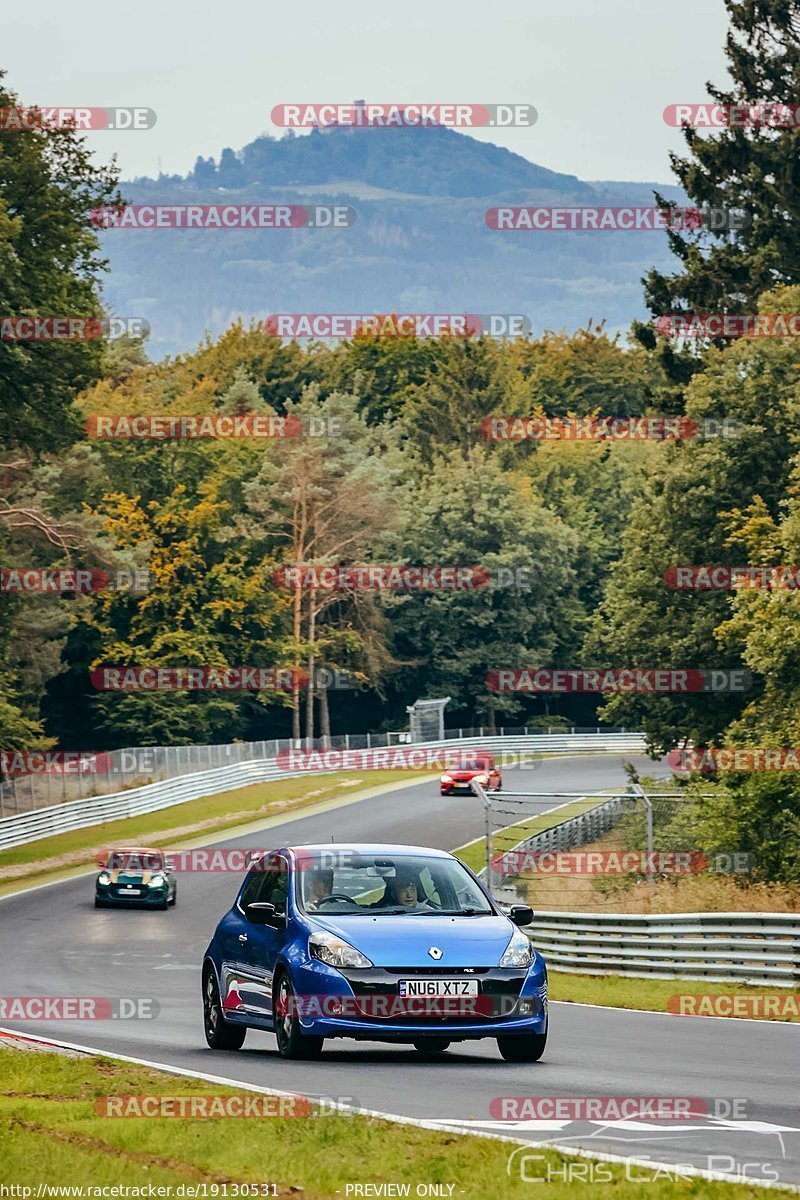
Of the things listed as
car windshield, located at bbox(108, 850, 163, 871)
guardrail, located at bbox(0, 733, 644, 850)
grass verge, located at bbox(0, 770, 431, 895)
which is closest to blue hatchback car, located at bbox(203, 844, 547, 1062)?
car windshield, located at bbox(108, 850, 163, 871)

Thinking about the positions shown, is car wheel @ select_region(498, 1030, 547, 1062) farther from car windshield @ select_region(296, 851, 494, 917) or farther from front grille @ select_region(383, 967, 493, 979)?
car windshield @ select_region(296, 851, 494, 917)

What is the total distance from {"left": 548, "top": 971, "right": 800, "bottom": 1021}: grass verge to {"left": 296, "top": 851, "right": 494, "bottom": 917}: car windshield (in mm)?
5417

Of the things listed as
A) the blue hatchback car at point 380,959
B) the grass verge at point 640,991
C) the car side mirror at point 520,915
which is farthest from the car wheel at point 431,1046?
the grass verge at point 640,991

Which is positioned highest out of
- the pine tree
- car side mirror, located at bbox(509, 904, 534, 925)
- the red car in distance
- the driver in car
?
the pine tree

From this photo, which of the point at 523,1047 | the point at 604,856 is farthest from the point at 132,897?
the point at 523,1047

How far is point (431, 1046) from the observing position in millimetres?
14633

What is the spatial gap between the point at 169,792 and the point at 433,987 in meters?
54.4

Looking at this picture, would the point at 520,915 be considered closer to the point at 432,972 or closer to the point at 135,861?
the point at 432,972

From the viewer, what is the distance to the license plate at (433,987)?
1348 cm

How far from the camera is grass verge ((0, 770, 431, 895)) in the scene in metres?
52.6

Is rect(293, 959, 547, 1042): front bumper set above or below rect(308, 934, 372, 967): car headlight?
below

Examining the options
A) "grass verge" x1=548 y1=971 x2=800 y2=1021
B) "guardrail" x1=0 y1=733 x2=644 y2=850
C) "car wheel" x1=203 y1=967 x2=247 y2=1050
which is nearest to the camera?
"car wheel" x1=203 y1=967 x2=247 y2=1050

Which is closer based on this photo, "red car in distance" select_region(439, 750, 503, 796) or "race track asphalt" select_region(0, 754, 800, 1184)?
"race track asphalt" select_region(0, 754, 800, 1184)

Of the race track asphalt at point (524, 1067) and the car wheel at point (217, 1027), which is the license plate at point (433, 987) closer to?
the race track asphalt at point (524, 1067)
